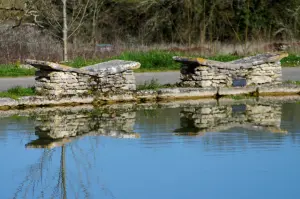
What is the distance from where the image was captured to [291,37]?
3406 centimetres

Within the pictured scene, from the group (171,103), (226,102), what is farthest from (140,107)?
(226,102)

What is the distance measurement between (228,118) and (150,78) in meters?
6.27

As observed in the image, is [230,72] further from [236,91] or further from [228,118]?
[228,118]

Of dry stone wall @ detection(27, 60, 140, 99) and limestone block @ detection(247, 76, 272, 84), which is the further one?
limestone block @ detection(247, 76, 272, 84)

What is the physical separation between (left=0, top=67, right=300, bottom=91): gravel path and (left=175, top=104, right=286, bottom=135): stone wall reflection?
157 inches

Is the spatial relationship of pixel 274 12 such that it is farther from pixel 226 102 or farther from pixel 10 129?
pixel 10 129

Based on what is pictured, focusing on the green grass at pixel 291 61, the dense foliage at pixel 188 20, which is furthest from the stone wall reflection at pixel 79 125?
the dense foliage at pixel 188 20

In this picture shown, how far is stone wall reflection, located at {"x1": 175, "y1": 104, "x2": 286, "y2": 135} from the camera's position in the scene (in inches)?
482

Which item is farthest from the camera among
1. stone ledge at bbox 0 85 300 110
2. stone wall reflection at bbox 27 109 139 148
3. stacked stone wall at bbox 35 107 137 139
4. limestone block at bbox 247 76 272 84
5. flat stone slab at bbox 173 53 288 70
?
limestone block at bbox 247 76 272 84

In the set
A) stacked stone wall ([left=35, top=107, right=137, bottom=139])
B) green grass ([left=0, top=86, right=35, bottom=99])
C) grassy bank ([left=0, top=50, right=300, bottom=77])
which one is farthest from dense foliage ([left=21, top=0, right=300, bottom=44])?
stacked stone wall ([left=35, top=107, right=137, bottom=139])

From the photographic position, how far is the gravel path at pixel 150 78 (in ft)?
59.8

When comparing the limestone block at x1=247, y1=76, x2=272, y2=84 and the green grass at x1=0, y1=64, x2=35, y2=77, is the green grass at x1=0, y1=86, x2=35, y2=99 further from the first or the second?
the limestone block at x1=247, y1=76, x2=272, y2=84

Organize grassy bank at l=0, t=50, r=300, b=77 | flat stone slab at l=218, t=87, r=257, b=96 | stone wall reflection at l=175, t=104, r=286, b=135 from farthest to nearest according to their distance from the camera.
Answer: grassy bank at l=0, t=50, r=300, b=77 < flat stone slab at l=218, t=87, r=257, b=96 < stone wall reflection at l=175, t=104, r=286, b=135

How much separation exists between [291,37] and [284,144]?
Result: 23.9 m
